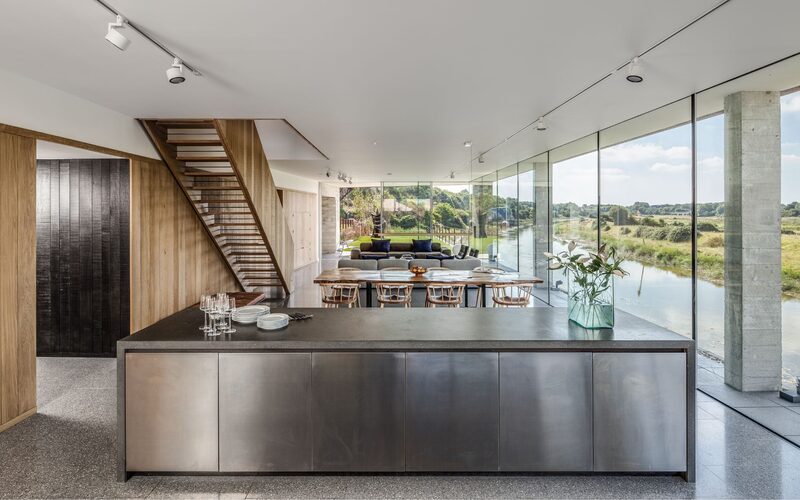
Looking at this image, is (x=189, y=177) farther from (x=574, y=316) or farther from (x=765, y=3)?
(x=765, y=3)

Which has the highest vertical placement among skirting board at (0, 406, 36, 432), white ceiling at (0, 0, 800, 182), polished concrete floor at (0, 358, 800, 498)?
white ceiling at (0, 0, 800, 182)

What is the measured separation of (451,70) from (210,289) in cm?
572

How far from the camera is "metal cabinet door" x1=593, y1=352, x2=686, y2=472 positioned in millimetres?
2586

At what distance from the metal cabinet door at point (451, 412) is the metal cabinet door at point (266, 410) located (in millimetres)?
660

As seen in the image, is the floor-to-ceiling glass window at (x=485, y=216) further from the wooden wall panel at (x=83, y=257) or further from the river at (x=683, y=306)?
the wooden wall panel at (x=83, y=257)

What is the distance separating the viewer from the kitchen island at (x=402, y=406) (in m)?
2.59

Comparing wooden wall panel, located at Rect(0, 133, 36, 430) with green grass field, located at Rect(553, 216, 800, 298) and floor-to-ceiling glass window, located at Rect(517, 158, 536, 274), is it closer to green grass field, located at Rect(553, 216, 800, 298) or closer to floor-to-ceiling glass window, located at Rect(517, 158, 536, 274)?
green grass field, located at Rect(553, 216, 800, 298)

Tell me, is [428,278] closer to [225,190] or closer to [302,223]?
[225,190]

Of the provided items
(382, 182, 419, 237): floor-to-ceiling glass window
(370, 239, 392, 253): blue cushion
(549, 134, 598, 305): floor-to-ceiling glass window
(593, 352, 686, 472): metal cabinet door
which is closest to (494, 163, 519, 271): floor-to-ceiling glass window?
(549, 134, 598, 305): floor-to-ceiling glass window

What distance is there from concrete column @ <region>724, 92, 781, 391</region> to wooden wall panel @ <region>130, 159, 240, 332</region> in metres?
6.47

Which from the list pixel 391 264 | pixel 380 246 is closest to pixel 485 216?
pixel 380 246

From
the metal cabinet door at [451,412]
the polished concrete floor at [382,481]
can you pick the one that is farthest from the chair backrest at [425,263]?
the metal cabinet door at [451,412]

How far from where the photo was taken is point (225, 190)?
640 centimetres

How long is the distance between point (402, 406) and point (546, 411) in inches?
35.0
